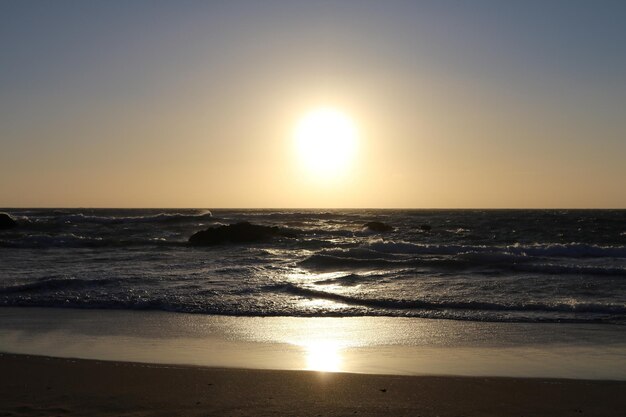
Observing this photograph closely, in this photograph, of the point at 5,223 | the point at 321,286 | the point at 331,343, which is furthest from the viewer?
the point at 5,223

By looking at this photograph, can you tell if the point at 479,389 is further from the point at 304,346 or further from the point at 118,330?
the point at 118,330

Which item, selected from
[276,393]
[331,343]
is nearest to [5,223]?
[331,343]

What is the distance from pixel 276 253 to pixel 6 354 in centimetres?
2035

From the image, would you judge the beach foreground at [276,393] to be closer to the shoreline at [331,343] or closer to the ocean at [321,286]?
the shoreline at [331,343]

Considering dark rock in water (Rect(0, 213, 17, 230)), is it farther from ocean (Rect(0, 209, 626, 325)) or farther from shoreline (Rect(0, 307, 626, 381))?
shoreline (Rect(0, 307, 626, 381))

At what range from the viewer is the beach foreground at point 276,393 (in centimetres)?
659

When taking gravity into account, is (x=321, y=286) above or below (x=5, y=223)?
below

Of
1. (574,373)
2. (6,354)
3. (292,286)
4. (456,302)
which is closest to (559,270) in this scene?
(456,302)

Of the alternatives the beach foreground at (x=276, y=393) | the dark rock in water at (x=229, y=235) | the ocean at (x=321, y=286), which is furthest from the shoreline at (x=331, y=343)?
the dark rock in water at (x=229, y=235)

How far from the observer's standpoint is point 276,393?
7184 mm

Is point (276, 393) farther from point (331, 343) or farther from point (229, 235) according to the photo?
point (229, 235)

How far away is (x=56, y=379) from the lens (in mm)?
7781

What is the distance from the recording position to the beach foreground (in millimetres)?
6594

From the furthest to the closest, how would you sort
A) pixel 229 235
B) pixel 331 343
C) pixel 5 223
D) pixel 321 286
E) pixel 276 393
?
pixel 5 223
pixel 229 235
pixel 321 286
pixel 331 343
pixel 276 393
